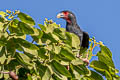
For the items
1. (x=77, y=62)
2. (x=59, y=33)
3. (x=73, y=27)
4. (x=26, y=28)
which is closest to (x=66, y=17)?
(x=73, y=27)

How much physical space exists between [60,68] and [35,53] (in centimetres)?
35

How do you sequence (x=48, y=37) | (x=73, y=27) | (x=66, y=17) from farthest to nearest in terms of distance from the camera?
1. (x=66, y=17)
2. (x=73, y=27)
3. (x=48, y=37)

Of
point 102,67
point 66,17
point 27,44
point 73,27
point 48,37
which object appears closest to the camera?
point 27,44

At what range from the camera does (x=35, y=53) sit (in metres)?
4.80

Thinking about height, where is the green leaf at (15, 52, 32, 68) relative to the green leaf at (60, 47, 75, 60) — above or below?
below

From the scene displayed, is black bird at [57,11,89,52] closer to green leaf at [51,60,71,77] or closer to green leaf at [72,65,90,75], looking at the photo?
green leaf at [72,65,90,75]

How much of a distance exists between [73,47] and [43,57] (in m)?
0.69

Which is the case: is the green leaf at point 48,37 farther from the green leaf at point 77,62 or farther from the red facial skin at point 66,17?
the red facial skin at point 66,17

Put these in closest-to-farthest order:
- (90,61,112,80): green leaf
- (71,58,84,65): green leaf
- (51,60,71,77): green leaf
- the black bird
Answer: (51,60,71,77): green leaf < (71,58,84,65): green leaf < (90,61,112,80): green leaf < the black bird

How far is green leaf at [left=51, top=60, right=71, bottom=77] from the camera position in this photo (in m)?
4.84

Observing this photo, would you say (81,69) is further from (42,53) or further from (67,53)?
(42,53)

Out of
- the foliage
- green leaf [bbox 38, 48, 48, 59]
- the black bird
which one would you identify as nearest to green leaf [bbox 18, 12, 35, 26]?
the foliage

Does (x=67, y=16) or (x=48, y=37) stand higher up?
(x=67, y=16)

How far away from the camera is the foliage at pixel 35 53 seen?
4.73 meters
